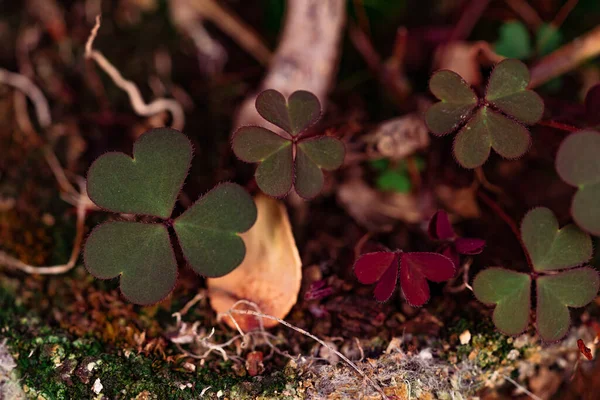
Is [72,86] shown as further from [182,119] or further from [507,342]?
[507,342]

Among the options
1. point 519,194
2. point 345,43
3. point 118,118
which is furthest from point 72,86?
point 519,194

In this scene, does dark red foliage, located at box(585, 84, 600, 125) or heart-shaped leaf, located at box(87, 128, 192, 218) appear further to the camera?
dark red foliage, located at box(585, 84, 600, 125)

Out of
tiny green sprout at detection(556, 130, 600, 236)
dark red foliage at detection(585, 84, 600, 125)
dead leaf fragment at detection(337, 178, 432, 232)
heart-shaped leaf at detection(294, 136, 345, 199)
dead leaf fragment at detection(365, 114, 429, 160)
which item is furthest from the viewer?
dead leaf fragment at detection(337, 178, 432, 232)

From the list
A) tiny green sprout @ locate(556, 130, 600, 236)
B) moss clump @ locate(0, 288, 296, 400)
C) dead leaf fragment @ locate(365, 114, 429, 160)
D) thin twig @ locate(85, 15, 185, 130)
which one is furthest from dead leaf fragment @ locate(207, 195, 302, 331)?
tiny green sprout @ locate(556, 130, 600, 236)

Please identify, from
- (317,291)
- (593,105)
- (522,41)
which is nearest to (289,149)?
(317,291)

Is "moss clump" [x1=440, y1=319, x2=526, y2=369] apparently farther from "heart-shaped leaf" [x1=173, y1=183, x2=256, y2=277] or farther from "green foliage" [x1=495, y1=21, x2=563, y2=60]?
"green foliage" [x1=495, y1=21, x2=563, y2=60]

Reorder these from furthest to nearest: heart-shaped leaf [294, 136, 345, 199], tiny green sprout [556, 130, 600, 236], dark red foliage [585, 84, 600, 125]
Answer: dark red foliage [585, 84, 600, 125] < heart-shaped leaf [294, 136, 345, 199] < tiny green sprout [556, 130, 600, 236]

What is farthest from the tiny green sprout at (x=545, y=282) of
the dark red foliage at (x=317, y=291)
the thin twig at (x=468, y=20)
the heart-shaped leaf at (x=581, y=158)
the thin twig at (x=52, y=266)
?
the thin twig at (x=52, y=266)

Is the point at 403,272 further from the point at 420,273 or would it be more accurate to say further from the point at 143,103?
the point at 143,103
